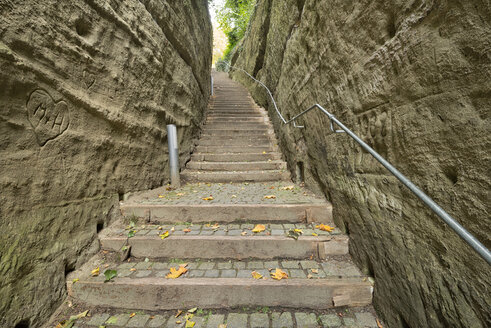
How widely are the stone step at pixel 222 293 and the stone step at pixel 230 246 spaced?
359mm

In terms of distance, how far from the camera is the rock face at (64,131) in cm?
155

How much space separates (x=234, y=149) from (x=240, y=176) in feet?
3.87

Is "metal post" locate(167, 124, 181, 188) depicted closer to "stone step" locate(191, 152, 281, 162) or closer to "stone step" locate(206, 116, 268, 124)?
"stone step" locate(191, 152, 281, 162)

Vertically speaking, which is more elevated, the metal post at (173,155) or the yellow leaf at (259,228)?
the metal post at (173,155)

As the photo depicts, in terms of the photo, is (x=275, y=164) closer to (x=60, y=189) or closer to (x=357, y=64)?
(x=357, y=64)

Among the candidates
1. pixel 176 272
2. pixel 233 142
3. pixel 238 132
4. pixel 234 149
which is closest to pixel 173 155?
pixel 234 149

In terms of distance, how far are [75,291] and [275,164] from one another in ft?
11.7

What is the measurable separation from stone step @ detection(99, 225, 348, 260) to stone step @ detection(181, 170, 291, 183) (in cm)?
190

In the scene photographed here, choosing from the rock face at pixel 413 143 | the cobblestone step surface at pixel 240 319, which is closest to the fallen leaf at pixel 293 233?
the rock face at pixel 413 143

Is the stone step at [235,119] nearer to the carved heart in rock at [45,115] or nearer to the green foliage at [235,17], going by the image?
the carved heart in rock at [45,115]

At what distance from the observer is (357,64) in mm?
1870

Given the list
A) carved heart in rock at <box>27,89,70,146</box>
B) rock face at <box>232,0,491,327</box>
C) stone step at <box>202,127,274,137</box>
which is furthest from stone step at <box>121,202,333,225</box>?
stone step at <box>202,127,274,137</box>

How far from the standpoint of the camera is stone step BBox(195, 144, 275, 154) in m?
5.09

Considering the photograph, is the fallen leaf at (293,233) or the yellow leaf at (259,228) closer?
the fallen leaf at (293,233)
